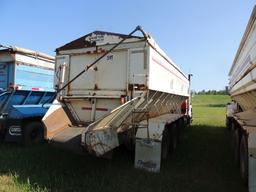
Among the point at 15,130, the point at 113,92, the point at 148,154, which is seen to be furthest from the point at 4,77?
the point at 148,154

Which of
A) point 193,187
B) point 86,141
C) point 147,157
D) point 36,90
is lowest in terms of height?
point 193,187

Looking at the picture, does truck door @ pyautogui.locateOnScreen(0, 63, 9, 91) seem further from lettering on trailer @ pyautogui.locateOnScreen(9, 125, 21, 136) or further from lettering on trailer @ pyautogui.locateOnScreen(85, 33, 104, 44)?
lettering on trailer @ pyautogui.locateOnScreen(85, 33, 104, 44)

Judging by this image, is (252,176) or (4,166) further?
(4,166)

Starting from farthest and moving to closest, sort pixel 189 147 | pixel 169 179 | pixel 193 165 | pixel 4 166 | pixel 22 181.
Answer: pixel 189 147 < pixel 193 165 < pixel 4 166 < pixel 169 179 < pixel 22 181

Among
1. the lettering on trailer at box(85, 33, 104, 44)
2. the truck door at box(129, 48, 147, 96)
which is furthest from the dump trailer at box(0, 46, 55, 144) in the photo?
the truck door at box(129, 48, 147, 96)

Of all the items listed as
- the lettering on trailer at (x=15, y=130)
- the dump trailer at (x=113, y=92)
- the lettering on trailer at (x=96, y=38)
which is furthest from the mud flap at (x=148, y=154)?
the lettering on trailer at (x=15, y=130)

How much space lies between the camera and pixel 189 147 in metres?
8.30

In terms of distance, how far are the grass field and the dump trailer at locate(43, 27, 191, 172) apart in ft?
1.59

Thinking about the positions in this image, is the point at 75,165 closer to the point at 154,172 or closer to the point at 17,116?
the point at 154,172

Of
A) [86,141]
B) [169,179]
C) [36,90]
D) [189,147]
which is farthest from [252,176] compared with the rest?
[36,90]

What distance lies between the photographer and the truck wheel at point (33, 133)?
24.6 feet

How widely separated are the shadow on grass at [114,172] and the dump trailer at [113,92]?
0.45 m

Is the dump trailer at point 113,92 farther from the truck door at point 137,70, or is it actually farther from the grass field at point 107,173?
the grass field at point 107,173

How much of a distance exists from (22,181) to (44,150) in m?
2.21
